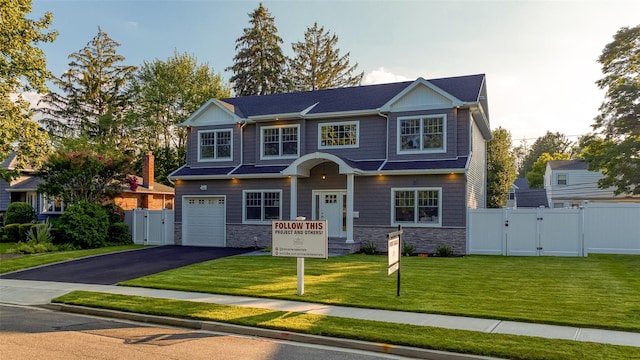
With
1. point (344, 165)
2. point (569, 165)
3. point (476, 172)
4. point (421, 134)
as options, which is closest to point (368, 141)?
point (421, 134)

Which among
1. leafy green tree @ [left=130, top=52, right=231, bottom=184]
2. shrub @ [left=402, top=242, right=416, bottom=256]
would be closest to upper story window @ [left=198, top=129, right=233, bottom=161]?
shrub @ [left=402, top=242, right=416, bottom=256]

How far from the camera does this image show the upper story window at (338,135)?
69.4ft

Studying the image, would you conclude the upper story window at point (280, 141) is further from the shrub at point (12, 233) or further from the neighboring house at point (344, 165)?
the shrub at point (12, 233)

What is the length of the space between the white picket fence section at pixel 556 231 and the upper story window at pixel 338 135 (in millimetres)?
6071

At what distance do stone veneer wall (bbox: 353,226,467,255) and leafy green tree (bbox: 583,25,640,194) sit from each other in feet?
43.1

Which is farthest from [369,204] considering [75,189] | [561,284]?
[75,189]

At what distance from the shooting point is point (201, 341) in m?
7.62

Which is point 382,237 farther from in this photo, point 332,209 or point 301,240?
point 301,240

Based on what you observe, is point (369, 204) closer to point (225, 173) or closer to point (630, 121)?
point (225, 173)

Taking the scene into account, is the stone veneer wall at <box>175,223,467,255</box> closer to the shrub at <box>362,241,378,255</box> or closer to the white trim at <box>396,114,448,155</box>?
the shrub at <box>362,241,378,255</box>

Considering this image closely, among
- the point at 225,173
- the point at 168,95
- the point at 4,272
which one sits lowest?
the point at 4,272

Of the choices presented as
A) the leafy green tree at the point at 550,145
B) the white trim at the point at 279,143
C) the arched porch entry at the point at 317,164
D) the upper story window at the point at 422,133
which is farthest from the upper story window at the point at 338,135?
the leafy green tree at the point at 550,145

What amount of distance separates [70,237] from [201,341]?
17.0 m

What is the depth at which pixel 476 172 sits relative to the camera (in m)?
22.1
